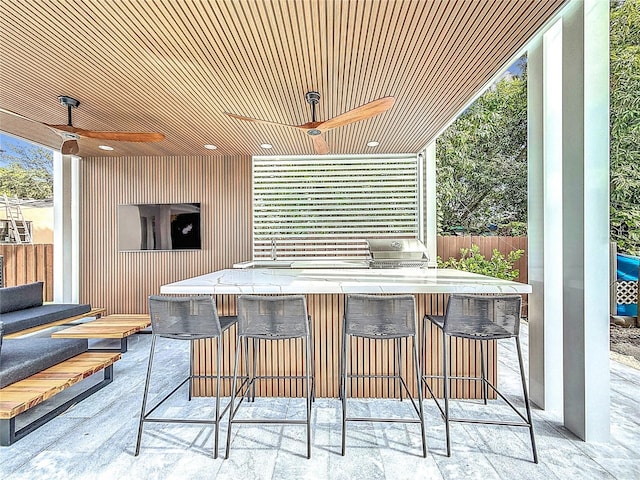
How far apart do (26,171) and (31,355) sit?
15.7 ft

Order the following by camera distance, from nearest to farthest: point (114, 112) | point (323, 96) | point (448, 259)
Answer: point (323, 96)
point (114, 112)
point (448, 259)

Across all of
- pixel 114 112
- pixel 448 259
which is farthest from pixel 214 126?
pixel 448 259

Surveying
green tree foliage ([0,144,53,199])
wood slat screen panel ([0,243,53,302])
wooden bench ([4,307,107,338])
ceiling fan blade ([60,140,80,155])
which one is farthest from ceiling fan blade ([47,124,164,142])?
wood slat screen panel ([0,243,53,302])

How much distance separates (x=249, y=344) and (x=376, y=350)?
1.03 m

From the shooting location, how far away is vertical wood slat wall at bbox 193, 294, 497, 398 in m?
2.67

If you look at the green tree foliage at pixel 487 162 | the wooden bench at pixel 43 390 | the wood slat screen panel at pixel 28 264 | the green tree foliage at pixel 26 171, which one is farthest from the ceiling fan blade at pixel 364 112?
the green tree foliage at pixel 487 162

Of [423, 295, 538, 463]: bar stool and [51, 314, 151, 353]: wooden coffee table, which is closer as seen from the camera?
[423, 295, 538, 463]: bar stool

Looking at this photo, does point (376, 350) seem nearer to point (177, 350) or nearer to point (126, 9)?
point (177, 350)

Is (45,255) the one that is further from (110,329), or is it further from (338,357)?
(338,357)

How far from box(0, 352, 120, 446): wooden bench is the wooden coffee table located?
62 centimetres

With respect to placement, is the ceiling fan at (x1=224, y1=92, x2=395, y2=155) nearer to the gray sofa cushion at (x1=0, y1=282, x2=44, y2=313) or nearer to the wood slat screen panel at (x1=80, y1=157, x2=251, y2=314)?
the wood slat screen panel at (x1=80, y1=157, x2=251, y2=314)

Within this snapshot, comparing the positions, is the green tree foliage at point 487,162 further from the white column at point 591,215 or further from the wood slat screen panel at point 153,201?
the white column at point 591,215

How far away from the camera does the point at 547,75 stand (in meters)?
2.51

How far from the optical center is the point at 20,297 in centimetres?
402
